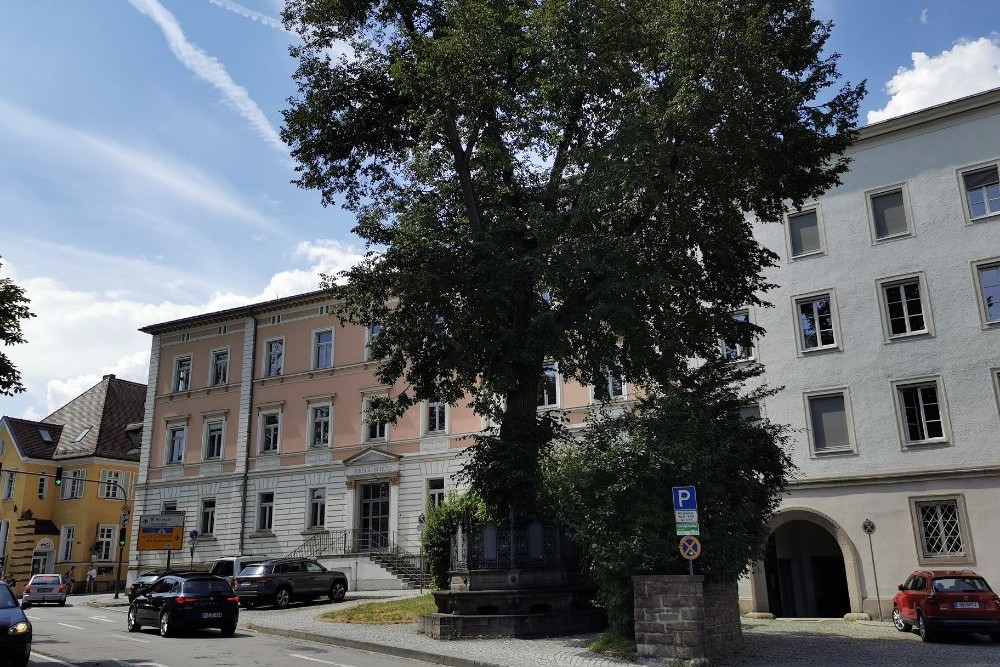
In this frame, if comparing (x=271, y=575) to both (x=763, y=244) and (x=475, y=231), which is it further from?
(x=763, y=244)

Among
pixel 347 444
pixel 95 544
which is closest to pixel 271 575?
pixel 347 444

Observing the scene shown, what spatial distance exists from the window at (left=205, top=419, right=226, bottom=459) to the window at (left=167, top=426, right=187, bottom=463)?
178 cm

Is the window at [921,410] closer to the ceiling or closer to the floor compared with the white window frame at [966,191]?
closer to the floor

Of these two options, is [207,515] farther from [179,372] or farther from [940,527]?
[940,527]

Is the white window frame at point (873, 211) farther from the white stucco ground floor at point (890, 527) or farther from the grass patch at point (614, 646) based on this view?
the grass patch at point (614, 646)

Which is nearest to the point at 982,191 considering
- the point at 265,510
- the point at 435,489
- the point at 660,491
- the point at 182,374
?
the point at 660,491

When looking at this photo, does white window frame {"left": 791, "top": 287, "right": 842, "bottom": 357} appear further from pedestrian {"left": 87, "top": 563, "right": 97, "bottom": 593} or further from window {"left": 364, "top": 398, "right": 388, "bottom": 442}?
pedestrian {"left": 87, "top": 563, "right": 97, "bottom": 593}

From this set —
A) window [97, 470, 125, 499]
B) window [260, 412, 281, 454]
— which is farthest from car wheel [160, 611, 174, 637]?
window [97, 470, 125, 499]

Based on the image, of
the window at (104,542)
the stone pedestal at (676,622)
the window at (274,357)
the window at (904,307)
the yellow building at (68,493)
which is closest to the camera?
the stone pedestal at (676,622)

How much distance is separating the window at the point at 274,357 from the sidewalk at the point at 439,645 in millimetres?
20138

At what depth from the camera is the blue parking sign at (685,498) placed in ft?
45.0

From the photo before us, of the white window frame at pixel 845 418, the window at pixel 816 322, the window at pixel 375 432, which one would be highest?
the window at pixel 816 322

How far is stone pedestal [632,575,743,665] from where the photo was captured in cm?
1358

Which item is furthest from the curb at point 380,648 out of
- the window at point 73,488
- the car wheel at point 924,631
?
the window at point 73,488
